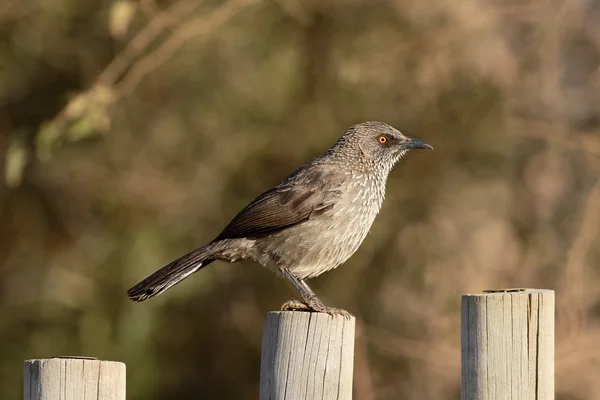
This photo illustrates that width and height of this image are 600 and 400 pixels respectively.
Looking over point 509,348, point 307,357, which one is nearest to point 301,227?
point 307,357

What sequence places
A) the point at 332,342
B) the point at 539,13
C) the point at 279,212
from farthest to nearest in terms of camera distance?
1. the point at 539,13
2. the point at 279,212
3. the point at 332,342

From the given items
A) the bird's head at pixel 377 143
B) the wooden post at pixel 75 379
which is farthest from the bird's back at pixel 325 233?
the wooden post at pixel 75 379

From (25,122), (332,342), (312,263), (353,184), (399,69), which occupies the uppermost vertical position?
(399,69)

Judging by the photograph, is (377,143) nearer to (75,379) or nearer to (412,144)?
(412,144)

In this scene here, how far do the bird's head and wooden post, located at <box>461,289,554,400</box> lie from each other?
278 cm

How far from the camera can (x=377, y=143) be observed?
21.8ft

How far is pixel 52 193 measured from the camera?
8.98m

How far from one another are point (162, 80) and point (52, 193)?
4.58 feet

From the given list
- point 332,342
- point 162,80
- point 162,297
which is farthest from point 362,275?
point 332,342

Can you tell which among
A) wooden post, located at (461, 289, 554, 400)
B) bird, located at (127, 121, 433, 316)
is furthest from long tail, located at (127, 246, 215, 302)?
wooden post, located at (461, 289, 554, 400)

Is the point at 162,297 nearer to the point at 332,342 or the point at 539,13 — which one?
the point at 539,13

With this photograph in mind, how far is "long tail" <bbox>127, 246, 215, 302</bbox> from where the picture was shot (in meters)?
5.40

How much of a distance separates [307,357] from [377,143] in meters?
2.91

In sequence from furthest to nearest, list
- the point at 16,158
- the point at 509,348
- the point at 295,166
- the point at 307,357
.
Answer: the point at 295,166
the point at 16,158
the point at 307,357
the point at 509,348
